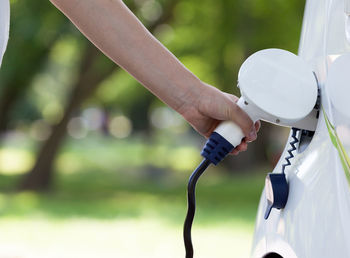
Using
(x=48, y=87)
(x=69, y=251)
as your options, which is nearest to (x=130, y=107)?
(x=48, y=87)

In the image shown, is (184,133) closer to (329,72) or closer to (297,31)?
(297,31)

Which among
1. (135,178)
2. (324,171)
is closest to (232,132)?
(324,171)

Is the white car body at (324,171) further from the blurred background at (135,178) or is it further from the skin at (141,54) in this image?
the blurred background at (135,178)

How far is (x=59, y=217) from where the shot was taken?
10.3m

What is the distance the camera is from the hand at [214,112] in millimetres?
1440

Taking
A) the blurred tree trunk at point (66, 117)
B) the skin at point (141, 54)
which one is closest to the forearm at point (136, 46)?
the skin at point (141, 54)

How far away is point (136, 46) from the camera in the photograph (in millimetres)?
1541

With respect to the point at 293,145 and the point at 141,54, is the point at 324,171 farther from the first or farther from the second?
the point at 141,54

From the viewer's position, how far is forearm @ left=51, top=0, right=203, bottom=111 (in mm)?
1533

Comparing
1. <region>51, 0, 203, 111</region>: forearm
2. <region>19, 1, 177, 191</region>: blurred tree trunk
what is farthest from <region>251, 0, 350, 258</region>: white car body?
<region>19, 1, 177, 191</region>: blurred tree trunk

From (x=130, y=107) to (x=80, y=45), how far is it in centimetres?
2375

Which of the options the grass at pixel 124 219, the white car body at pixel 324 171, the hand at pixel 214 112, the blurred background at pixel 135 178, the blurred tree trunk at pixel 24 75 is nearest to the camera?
the white car body at pixel 324 171

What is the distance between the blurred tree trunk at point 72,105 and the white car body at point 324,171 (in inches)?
424

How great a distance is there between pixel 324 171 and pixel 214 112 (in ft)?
1.06
